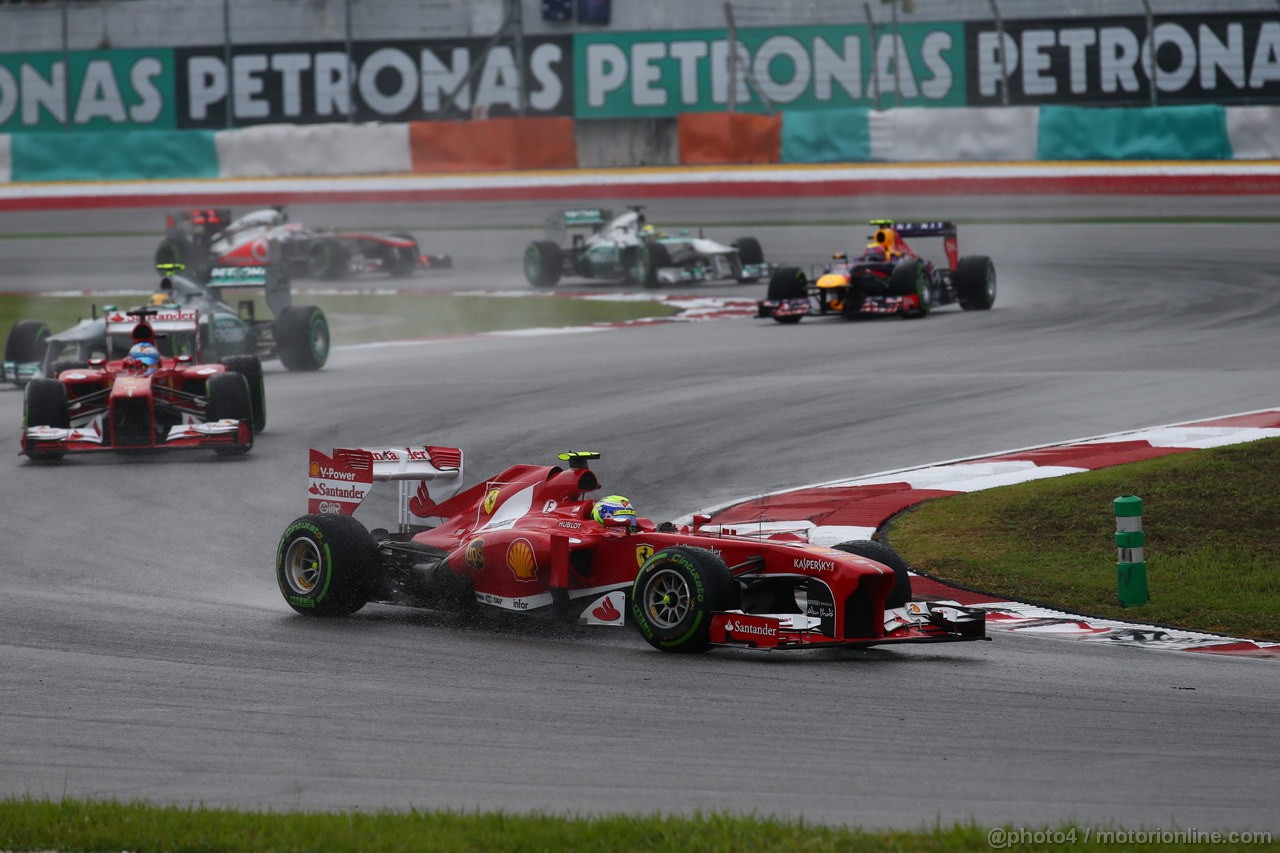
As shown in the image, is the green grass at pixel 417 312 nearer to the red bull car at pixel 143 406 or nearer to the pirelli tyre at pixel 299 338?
the pirelli tyre at pixel 299 338

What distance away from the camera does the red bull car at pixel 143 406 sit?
15.7 m

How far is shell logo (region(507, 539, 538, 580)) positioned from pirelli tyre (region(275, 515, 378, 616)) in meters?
0.98

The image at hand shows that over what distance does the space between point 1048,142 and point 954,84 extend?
239cm

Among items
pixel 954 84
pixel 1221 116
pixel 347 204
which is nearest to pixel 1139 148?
pixel 1221 116

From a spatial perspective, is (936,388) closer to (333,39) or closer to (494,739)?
(494,739)

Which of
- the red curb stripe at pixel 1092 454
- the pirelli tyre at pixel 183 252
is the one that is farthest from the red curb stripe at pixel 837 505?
the pirelli tyre at pixel 183 252

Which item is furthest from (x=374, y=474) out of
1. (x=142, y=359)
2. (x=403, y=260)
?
(x=403, y=260)

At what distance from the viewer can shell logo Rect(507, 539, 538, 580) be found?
30.6 feet

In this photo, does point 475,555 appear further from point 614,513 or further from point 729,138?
point 729,138

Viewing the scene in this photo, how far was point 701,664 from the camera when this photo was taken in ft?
27.7

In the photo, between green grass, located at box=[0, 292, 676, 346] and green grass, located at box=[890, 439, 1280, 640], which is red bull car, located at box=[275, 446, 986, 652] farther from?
green grass, located at box=[0, 292, 676, 346]

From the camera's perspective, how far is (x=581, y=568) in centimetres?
928

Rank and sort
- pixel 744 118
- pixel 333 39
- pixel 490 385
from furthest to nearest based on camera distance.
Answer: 1. pixel 333 39
2. pixel 744 118
3. pixel 490 385

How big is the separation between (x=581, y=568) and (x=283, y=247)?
2469 centimetres
